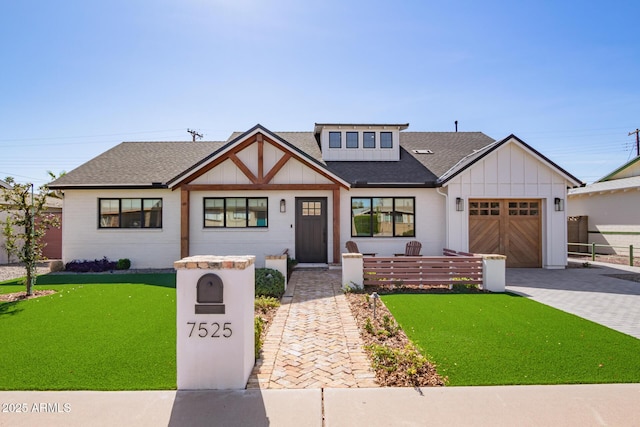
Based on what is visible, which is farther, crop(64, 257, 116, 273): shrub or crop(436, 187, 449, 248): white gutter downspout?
crop(436, 187, 449, 248): white gutter downspout

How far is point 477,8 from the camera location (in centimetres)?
887

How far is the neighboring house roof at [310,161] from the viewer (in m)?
12.6

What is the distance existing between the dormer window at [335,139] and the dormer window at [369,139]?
1061mm

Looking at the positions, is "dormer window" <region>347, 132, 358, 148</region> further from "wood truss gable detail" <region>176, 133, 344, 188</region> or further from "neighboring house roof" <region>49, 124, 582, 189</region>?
"wood truss gable detail" <region>176, 133, 344, 188</region>

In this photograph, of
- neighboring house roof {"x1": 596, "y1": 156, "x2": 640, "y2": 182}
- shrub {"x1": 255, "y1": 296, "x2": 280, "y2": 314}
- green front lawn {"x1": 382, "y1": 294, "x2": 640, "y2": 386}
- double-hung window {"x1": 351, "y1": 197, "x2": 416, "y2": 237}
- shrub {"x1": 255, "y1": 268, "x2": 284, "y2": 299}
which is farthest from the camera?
neighboring house roof {"x1": 596, "y1": 156, "x2": 640, "y2": 182}

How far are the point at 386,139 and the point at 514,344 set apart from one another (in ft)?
37.7

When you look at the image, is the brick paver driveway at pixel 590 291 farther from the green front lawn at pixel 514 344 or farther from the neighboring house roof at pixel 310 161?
the neighboring house roof at pixel 310 161

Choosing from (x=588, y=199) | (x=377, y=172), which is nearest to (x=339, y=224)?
(x=377, y=172)

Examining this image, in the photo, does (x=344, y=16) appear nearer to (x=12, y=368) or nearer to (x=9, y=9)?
(x=9, y=9)

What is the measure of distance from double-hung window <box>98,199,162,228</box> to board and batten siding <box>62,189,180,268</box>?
0.21 meters

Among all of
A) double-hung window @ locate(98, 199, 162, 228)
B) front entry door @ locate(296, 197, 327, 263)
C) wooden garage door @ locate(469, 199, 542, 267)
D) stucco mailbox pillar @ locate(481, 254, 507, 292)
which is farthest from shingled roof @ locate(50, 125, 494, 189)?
stucco mailbox pillar @ locate(481, 254, 507, 292)

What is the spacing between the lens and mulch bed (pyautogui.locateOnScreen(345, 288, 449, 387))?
3.91m

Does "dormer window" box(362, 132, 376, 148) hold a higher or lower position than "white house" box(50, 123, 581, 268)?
higher

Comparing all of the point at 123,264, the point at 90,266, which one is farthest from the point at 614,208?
the point at 90,266
